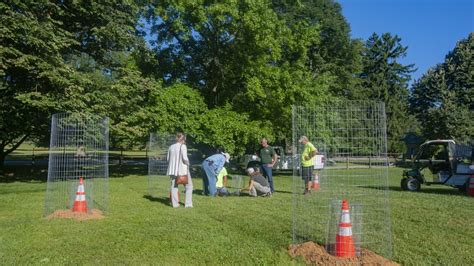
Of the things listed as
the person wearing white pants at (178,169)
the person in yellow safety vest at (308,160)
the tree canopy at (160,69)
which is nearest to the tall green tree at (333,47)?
the tree canopy at (160,69)

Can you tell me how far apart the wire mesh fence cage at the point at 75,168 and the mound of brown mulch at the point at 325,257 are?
528 cm

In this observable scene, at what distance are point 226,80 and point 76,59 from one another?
8.54m

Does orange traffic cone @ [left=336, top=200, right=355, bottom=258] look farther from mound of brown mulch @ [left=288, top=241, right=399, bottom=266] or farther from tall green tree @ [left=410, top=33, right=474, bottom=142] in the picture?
tall green tree @ [left=410, top=33, right=474, bottom=142]

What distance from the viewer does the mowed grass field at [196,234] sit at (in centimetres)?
675

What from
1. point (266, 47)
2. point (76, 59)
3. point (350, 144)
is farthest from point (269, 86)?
point (350, 144)

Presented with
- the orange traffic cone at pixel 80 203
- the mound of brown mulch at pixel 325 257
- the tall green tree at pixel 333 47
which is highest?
the tall green tree at pixel 333 47

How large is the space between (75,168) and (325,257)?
31.0ft

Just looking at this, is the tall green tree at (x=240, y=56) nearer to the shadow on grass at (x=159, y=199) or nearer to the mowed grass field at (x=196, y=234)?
the shadow on grass at (x=159, y=199)

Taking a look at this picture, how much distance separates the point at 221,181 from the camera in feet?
48.1

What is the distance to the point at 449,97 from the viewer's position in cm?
4191

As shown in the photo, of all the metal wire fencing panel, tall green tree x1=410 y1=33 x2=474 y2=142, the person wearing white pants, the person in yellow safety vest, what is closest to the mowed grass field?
the person wearing white pants

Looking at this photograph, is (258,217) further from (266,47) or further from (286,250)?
(266,47)

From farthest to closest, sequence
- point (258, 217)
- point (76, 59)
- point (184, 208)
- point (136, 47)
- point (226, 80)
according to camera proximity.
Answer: point (226, 80) → point (136, 47) → point (76, 59) → point (184, 208) → point (258, 217)

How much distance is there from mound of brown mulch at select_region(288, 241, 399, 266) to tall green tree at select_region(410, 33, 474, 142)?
36.4 m
